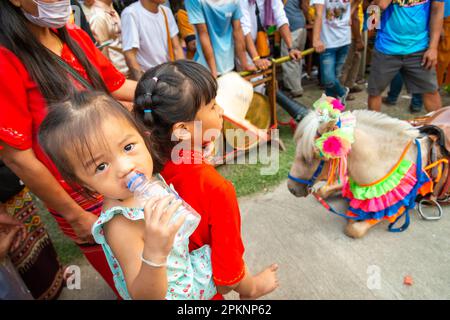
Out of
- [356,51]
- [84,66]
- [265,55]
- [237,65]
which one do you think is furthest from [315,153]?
[356,51]

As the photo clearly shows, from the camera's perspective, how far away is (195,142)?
109cm

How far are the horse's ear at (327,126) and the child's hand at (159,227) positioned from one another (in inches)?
52.1

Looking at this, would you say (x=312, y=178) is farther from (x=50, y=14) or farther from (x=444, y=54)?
(x=444, y=54)

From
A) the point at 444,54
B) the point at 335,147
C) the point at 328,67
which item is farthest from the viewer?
the point at 328,67

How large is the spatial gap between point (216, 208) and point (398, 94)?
4.32m

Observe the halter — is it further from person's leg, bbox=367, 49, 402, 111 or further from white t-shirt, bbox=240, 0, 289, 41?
white t-shirt, bbox=240, 0, 289, 41

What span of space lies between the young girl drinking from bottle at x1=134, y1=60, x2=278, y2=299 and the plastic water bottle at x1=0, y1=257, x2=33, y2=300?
1.34 m

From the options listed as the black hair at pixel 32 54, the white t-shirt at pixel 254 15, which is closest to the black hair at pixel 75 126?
the black hair at pixel 32 54

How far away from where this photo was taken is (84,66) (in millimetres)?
1312

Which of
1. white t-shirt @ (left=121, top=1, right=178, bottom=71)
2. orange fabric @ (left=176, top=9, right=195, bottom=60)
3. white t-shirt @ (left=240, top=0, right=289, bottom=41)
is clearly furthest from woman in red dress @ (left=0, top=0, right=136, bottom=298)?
orange fabric @ (left=176, top=9, right=195, bottom=60)

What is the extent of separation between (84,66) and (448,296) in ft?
7.72

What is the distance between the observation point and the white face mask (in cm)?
112

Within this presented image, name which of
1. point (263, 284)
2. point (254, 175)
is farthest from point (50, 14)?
point (254, 175)

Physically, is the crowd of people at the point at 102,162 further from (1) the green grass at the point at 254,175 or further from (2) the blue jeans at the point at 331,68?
(2) the blue jeans at the point at 331,68
